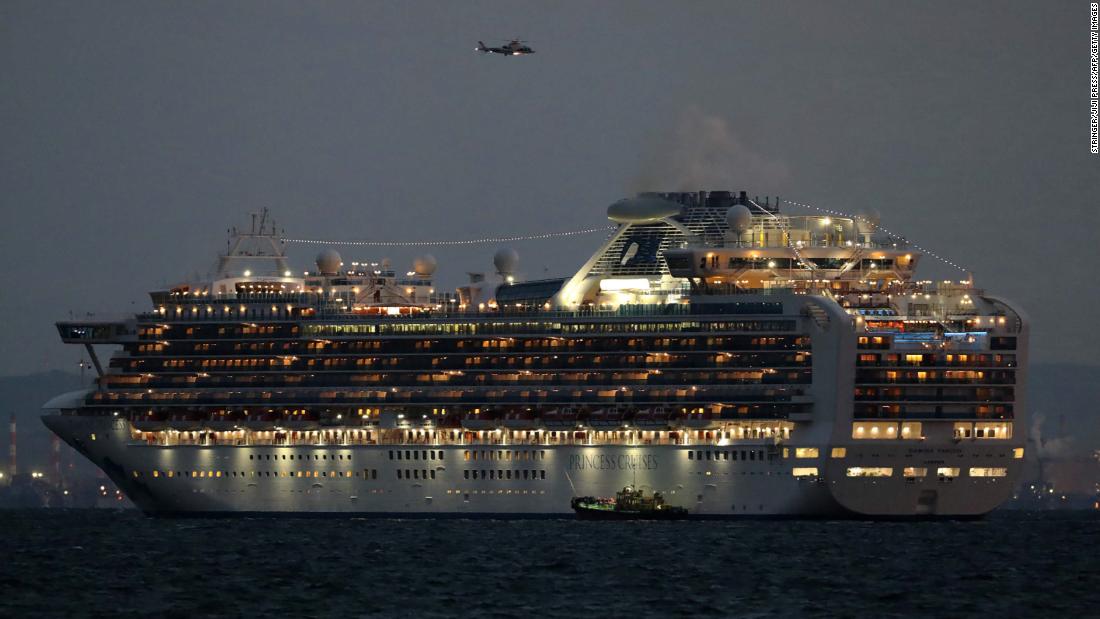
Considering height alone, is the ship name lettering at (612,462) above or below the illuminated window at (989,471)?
below

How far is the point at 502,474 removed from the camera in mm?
117125

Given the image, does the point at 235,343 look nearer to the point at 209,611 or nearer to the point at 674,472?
the point at 674,472

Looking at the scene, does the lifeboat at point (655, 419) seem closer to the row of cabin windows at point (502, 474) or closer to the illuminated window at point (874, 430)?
the row of cabin windows at point (502, 474)

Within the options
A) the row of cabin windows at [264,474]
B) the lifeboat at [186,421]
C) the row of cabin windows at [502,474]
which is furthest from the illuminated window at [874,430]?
the lifeboat at [186,421]

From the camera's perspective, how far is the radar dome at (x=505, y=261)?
432 feet

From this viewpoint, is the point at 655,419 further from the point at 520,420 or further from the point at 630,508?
the point at 520,420

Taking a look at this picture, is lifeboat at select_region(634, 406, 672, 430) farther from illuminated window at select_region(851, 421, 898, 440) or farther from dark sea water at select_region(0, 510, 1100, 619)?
illuminated window at select_region(851, 421, 898, 440)

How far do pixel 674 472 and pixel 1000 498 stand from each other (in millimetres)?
15132

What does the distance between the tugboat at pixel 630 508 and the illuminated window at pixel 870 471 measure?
804 cm

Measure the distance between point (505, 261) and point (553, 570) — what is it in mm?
38758

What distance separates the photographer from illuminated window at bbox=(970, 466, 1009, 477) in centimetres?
11256

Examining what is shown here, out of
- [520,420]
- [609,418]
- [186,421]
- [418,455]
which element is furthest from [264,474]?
[609,418]

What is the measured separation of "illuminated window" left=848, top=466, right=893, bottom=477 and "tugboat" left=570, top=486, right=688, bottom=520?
26.4 ft

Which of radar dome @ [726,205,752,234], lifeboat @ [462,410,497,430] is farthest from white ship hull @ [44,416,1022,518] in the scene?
radar dome @ [726,205,752,234]
